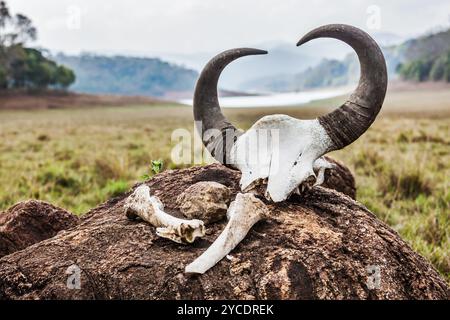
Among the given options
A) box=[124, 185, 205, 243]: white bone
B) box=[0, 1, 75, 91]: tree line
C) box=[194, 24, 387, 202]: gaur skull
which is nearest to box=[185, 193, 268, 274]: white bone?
box=[124, 185, 205, 243]: white bone

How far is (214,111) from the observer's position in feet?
11.2

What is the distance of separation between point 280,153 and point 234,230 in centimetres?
69

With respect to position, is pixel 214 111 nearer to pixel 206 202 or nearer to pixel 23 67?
pixel 206 202

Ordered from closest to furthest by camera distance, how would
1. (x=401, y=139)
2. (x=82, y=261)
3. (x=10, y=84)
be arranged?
(x=82, y=261), (x=401, y=139), (x=10, y=84)

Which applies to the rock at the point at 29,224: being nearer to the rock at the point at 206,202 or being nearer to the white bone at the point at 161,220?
the white bone at the point at 161,220

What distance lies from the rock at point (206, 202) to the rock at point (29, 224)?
3.35ft

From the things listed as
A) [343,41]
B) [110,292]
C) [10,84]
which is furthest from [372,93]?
[10,84]

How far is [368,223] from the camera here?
2.90 meters

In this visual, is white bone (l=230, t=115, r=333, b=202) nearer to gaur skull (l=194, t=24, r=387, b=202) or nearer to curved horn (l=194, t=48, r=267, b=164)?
gaur skull (l=194, t=24, r=387, b=202)

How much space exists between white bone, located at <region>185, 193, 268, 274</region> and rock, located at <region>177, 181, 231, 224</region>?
0.06 metres

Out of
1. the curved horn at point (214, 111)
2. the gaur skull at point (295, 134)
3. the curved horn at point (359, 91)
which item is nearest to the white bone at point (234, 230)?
the gaur skull at point (295, 134)

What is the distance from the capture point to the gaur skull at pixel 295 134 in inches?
115
